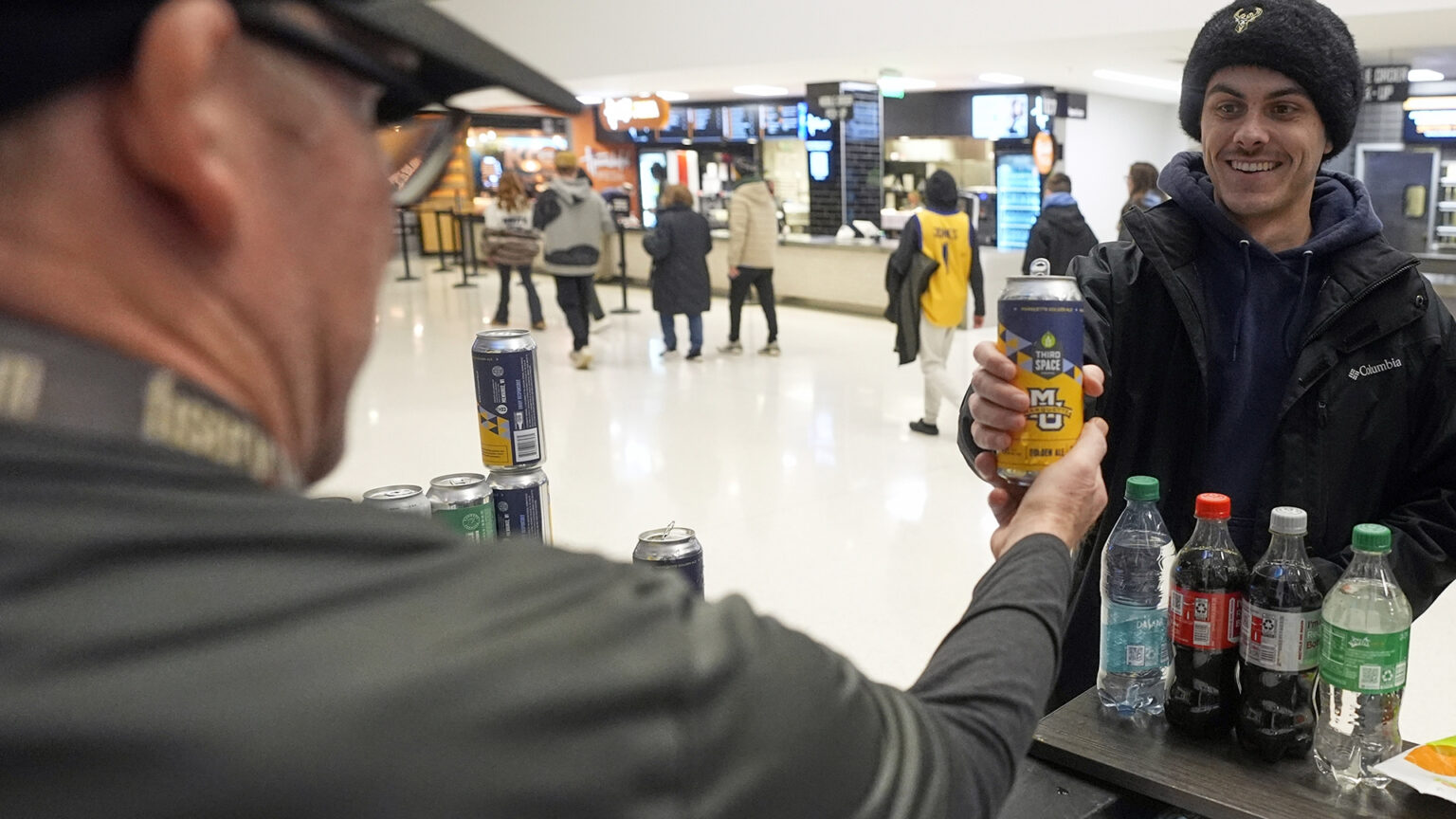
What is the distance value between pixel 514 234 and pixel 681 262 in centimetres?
266

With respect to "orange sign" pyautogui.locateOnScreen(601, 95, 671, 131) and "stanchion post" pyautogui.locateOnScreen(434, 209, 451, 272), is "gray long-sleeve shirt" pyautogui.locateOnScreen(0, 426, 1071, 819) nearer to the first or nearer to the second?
"orange sign" pyautogui.locateOnScreen(601, 95, 671, 131)

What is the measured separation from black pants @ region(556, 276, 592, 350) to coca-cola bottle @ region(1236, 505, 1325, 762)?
7.64 meters

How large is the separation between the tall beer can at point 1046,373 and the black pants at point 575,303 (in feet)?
24.9

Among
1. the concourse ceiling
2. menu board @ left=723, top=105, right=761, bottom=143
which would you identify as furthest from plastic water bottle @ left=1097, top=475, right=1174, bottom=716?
menu board @ left=723, top=105, right=761, bottom=143

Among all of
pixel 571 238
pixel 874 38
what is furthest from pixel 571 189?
pixel 874 38

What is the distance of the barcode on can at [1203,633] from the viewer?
146 centimetres

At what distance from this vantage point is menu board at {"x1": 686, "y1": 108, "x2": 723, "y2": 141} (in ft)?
59.4

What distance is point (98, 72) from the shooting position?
19.8 inches

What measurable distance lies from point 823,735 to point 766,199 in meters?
8.88

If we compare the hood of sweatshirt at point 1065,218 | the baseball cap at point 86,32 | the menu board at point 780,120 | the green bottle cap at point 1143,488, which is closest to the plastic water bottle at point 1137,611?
the green bottle cap at point 1143,488

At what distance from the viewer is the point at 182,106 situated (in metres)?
0.51

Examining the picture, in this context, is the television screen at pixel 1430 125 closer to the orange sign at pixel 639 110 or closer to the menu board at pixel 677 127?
the orange sign at pixel 639 110

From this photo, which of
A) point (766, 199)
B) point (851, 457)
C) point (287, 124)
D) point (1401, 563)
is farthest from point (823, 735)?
point (766, 199)

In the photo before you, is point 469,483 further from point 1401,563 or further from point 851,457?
point 851,457
